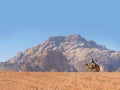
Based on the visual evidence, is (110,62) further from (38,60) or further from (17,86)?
(17,86)

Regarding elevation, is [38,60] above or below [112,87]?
above

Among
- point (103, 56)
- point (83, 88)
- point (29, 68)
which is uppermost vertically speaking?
point (103, 56)

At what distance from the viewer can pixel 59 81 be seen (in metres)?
23.0

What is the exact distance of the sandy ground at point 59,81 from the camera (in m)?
21.7

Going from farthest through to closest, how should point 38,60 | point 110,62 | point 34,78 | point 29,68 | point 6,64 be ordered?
point 110,62
point 6,64
point 38,60
point 29,68
point 34,78

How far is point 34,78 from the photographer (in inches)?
931

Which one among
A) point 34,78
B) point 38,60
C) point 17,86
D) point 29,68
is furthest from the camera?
point 38,60

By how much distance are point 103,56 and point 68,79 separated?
562 feet

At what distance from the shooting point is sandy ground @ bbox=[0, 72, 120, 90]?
21703 millimetres

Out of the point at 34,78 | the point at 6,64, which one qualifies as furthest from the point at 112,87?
the point at 6,64

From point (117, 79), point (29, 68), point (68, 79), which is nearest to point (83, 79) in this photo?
point (68, 79)

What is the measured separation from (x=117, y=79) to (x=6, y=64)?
150 metres

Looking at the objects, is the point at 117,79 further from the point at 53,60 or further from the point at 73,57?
the point at 73,57

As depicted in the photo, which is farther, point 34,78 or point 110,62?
point 110,62
